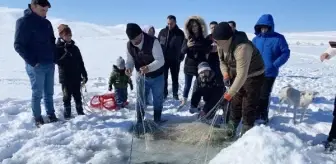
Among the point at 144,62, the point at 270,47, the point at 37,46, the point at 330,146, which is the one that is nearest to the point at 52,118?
the point at 37,46

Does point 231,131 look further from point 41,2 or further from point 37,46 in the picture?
point 41,2

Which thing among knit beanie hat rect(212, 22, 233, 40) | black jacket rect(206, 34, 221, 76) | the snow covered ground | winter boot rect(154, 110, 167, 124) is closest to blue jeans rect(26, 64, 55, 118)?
the snow covered ground

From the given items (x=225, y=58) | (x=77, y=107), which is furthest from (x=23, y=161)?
(x=225, y=58)

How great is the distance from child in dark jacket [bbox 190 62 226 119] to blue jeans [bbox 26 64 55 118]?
2645 millimetres

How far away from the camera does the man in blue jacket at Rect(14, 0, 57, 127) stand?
5020 mm

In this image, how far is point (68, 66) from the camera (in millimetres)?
6004

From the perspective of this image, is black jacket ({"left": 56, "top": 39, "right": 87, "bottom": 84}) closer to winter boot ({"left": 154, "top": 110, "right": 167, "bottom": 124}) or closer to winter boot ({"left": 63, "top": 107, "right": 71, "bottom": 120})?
winter boot ({"left": 63, "top": 107, "right": 71, "bottom": 120})

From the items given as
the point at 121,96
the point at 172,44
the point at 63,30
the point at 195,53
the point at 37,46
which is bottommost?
the point at 121,96

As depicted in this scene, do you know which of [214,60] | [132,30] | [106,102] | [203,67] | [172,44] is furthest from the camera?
[172,44]

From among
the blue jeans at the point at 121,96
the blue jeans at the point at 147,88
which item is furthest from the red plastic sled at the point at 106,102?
the blue jeans at the point at 147,88

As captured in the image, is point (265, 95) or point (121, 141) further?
point (265, 95)

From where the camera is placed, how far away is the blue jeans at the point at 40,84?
5.28 m

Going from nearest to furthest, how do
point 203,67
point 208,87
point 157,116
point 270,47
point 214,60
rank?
1. point 270,47
2. point 157,116
3. point 203,67
4. point 208,87
5. point 214,60

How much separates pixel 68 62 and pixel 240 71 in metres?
3.22
